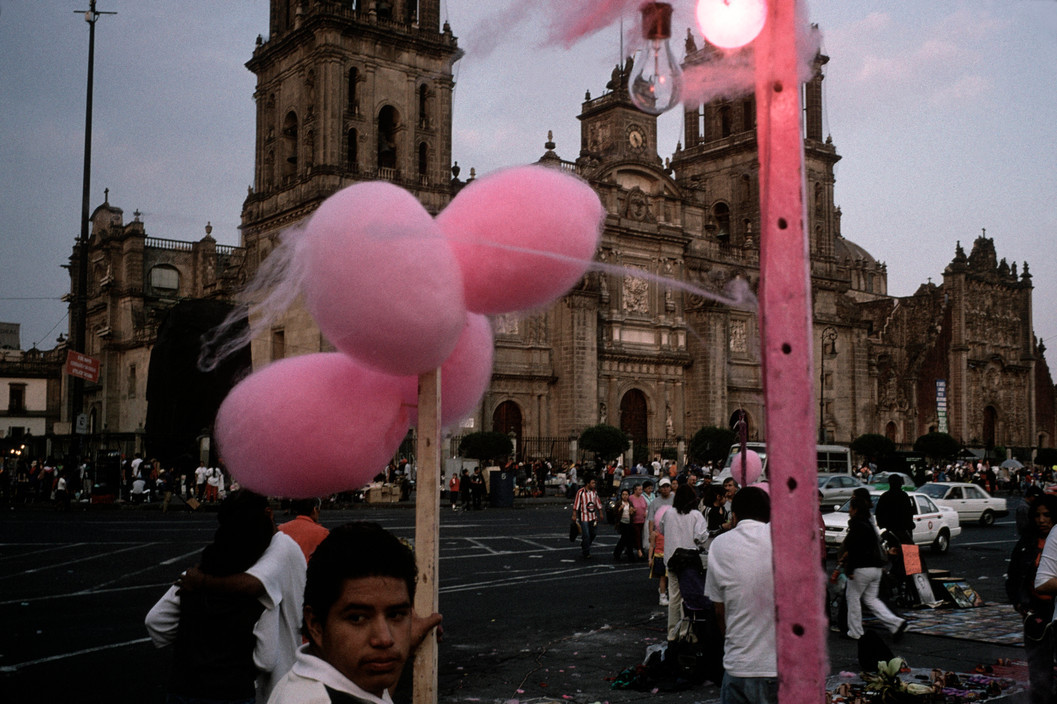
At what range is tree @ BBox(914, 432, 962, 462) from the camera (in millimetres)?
52312

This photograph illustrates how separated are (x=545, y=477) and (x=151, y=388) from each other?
2079 cm

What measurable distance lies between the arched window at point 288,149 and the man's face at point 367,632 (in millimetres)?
40089

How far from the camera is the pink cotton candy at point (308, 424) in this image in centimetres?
384

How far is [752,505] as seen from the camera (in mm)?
5207

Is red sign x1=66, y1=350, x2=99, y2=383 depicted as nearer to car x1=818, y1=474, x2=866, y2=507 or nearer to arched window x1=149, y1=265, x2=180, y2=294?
car x1=818, y1=474, x2=866, y2=507

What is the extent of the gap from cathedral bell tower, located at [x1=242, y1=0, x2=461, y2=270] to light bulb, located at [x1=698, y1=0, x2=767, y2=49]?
35122mm

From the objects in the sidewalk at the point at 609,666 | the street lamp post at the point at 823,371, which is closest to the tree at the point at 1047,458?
the street lamp post at the point at 823,371

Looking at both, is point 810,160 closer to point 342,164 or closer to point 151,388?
point 342,164

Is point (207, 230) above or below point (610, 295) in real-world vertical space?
above

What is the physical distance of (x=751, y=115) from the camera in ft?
180

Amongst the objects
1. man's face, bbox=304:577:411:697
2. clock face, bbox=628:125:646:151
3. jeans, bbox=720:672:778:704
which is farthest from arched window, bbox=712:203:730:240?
man's face, bbox=304:577:411:697

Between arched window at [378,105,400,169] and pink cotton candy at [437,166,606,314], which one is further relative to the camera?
arched window at [378,105,400,169]

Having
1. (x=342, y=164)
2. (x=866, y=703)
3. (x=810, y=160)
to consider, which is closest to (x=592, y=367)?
(x=342, y=164)

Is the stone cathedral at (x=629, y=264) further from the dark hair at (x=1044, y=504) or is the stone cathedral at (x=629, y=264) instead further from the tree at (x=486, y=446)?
the dark hair at (x=1044, y=504)
